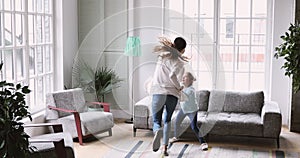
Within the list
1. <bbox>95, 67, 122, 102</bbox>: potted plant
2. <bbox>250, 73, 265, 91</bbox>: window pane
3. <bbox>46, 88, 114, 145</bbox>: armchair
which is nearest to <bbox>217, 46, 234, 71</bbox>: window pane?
<bbox>250, 73, 265, 91</bbox>: window pane

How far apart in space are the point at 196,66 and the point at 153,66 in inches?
26.5

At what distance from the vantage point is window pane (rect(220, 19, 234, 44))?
6.39m

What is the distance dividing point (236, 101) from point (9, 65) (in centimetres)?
294

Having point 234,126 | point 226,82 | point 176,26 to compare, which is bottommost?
point 234,126

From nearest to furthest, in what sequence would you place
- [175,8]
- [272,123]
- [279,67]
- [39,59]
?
[272,123]
[39,59]
[279,67]
[175,8]

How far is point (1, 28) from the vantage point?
4887 mm

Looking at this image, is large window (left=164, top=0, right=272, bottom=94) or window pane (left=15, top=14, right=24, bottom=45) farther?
large window (left=164, top=0, right=272, bottom=94)

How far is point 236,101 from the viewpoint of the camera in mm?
5930

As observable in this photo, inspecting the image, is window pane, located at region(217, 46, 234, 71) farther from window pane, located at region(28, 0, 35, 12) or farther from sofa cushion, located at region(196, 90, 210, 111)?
window pane, located at region(28, 0, 35, 12)

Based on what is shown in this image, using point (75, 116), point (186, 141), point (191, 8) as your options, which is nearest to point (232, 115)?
point (186, 141)

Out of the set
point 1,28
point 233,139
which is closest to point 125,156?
point 233,139

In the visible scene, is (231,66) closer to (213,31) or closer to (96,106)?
(213,31)

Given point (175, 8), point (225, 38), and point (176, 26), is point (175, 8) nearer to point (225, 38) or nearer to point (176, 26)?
point (176, 26)

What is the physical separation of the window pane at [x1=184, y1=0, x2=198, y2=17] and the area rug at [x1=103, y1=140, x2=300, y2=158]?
206 cm
